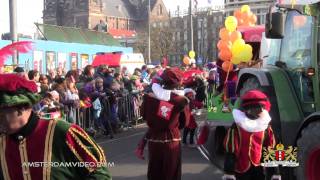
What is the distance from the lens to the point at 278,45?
6.86m

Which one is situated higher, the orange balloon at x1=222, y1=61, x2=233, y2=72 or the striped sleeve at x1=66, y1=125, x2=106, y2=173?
the orange balloon at x1=222, y1=61, x2=233, y2=72

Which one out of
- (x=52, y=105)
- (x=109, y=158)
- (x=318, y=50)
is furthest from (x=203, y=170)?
(x=318, y=50)

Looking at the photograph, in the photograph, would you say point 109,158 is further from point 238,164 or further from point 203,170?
point 238,164

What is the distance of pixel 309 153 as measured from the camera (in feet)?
17.4

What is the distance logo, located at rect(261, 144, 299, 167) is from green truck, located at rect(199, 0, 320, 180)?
88 millimetres

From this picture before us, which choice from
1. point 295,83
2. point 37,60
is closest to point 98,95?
point 295,83

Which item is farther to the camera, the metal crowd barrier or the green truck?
the metal crowd barrier

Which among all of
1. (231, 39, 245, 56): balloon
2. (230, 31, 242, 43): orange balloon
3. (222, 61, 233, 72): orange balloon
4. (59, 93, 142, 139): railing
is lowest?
(59, 93, 142, 139): railing

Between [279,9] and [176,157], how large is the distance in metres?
2.31

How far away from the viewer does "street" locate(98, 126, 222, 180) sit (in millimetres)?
8063

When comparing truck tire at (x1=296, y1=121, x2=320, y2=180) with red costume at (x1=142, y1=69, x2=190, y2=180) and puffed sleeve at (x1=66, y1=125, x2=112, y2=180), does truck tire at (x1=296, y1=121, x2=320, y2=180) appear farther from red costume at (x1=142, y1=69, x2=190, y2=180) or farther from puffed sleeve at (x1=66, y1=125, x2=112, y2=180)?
puffed sleeve at (x1=66, y1=125, x2=112, y2=180)

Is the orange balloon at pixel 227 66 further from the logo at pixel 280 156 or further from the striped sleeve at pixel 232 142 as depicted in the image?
the striped sleeve at pixel 232 142

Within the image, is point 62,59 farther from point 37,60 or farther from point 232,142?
point 232,142

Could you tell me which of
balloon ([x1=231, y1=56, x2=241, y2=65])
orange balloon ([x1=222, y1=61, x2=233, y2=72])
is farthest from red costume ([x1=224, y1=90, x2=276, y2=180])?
orange balloon ([x1=222, y1=61, x2=233, y2=72])
